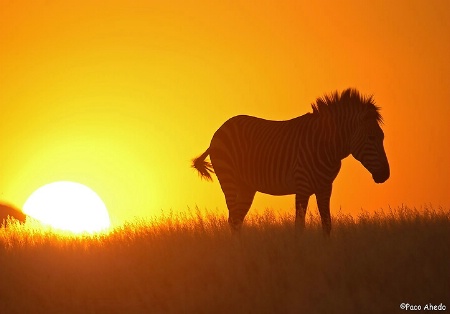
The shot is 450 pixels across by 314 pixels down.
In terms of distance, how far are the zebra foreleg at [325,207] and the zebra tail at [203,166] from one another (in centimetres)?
331

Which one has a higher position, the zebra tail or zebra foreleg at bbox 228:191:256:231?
the zebra tail

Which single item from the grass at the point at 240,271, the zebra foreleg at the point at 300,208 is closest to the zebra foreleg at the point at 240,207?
the grass at the point at 240,271

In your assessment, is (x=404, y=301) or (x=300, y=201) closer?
(x=404, y=301)

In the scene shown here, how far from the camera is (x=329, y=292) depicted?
9375 millimetres

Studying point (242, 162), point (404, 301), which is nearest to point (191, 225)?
point (242, 162)

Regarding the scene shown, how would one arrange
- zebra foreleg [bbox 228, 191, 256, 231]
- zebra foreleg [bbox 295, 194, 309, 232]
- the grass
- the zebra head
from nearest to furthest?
the grass
zebra foreleg [bbox 295, 194, 309, 232]
the zebra head
zebra foreleg [bbox 228, 191, 256, 231]

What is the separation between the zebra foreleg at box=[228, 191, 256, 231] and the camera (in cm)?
1472

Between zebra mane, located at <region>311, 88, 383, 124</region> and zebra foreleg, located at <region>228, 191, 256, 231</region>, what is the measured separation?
92.1 inches

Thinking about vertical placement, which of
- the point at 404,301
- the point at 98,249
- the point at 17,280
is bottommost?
the point at 404,301

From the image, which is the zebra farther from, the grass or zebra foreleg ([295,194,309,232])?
the grass

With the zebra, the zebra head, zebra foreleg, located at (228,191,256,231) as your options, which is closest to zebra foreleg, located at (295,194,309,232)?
the zebra

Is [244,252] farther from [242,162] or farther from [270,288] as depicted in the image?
[242,162]

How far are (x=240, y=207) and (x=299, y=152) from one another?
6.13 ft

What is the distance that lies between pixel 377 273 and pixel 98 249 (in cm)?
487
